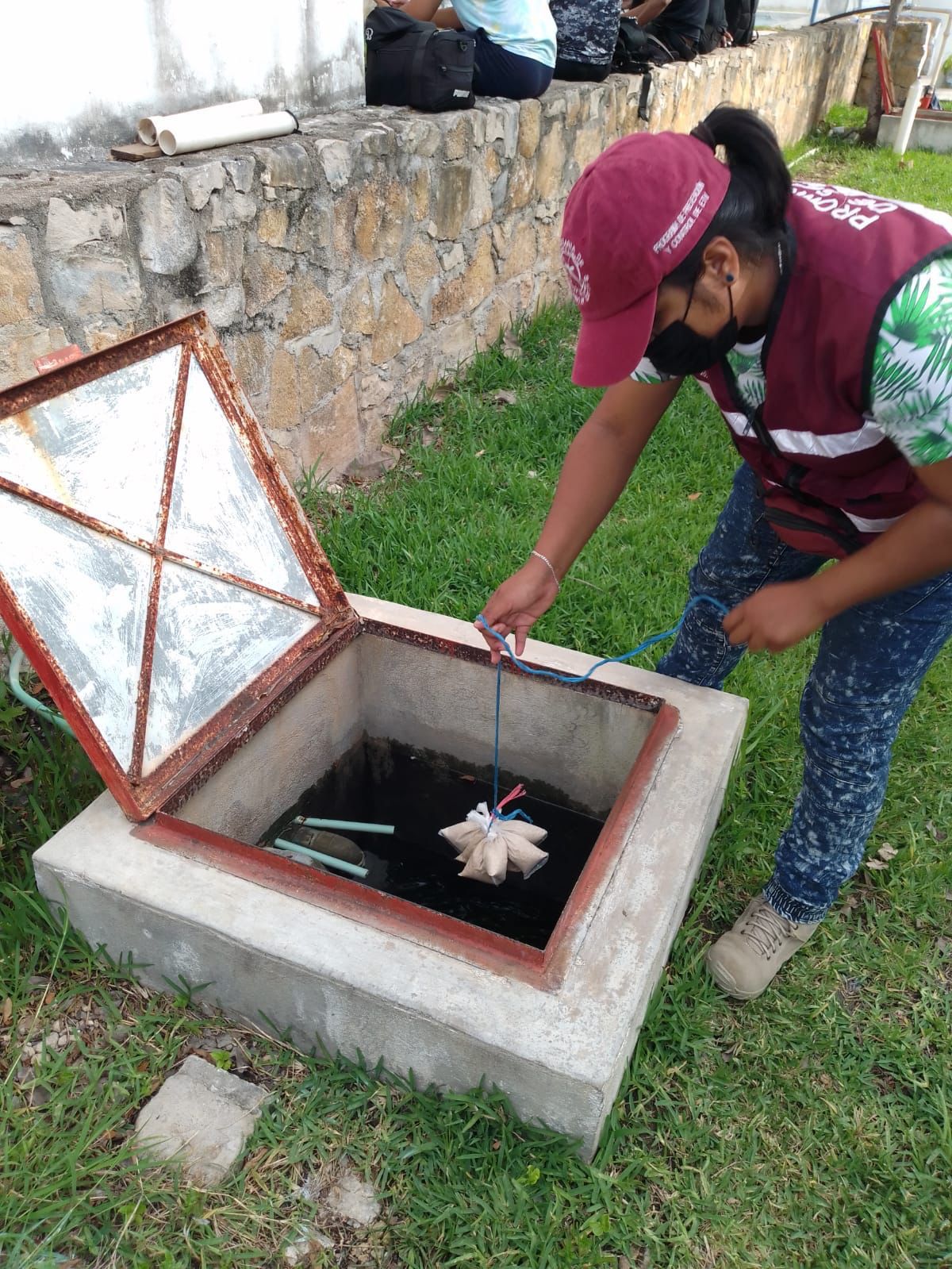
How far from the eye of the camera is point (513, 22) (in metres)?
4.22

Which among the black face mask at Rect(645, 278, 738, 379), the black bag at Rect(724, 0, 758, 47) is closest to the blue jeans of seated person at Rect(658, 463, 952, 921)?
the black face mask at Rect(645, 278, 738, 379)

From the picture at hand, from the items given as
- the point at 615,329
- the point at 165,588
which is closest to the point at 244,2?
the point at 165,588

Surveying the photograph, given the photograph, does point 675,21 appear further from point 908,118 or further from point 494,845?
point 494,845

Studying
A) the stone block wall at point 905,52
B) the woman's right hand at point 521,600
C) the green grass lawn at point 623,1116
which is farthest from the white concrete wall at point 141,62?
the stone block wall at point 905,52

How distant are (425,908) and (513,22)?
4009mm

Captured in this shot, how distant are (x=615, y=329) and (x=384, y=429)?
2.68 metres

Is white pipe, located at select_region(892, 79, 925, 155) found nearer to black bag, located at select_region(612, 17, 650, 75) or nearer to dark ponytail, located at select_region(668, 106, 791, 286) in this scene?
black bag, located at select_region(612, 17, 650, 75)

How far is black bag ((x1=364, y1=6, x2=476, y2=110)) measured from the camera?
375 centimetres

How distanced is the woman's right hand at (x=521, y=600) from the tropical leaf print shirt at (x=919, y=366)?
80 centimetres

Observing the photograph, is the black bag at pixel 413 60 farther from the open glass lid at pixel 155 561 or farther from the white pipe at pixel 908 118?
the white pipe at pixel 908 118

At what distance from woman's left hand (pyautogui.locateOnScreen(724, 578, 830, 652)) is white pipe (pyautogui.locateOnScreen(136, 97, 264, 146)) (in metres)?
2.17

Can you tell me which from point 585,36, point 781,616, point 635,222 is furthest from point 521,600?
point 585,36

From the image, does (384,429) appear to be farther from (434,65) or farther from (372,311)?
(434,65)

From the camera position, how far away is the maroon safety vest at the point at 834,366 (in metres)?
1.37
